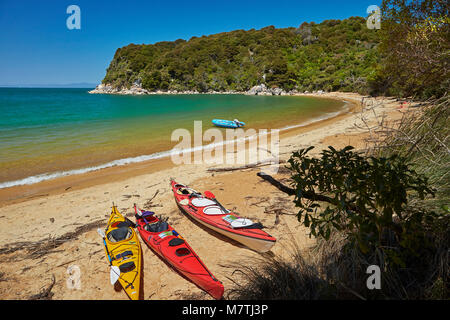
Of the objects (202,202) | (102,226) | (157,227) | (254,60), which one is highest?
(254,60)

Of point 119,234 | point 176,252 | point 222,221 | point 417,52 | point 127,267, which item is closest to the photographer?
point 417,52

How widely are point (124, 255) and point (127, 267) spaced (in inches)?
15.2

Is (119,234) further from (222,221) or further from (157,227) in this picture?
(222,221)

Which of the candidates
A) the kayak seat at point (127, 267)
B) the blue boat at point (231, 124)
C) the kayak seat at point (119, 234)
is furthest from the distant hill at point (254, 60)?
the kayak seat at point (127, 267)

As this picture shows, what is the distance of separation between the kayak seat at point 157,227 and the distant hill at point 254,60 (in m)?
64.8

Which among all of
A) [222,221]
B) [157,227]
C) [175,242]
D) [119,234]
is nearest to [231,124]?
[222,221]

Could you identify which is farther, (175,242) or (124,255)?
(175,242)

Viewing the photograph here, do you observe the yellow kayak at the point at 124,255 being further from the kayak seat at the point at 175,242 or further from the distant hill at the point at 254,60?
the distant hill at the point at 254,60

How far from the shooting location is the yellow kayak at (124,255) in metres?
4.05

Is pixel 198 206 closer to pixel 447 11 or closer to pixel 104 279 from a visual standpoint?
pixel 104 279

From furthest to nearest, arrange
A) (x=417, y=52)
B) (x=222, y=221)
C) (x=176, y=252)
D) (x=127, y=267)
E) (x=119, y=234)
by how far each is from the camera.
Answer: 1. (x=222, y=221)
2. (x=119, y=234)
3. (x=176, y=252)
4. (x=127, y=267)
5. (x=417, y=52)

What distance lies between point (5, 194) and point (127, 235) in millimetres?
7786

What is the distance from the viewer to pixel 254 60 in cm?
8825

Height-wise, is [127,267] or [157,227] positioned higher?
[157,227]
